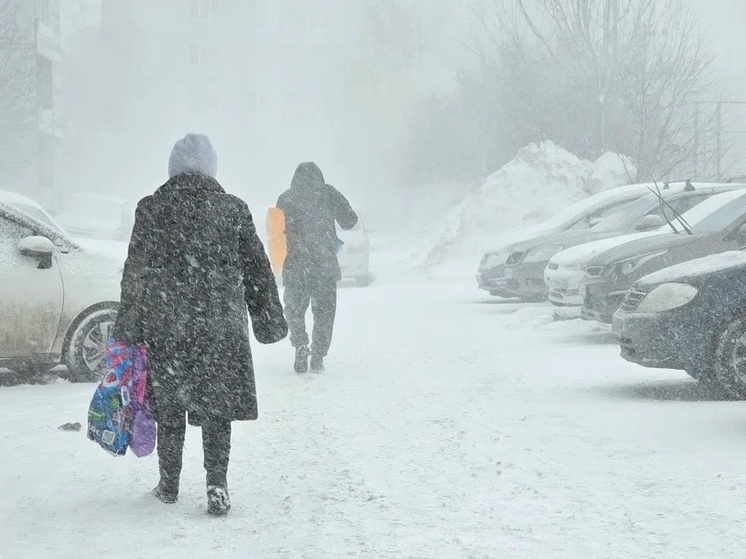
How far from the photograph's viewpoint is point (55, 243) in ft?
34.1

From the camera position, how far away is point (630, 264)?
43.3ft

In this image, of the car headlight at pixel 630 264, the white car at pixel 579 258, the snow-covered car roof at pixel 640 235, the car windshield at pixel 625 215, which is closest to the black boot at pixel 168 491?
the car headlight at pixel 630 264

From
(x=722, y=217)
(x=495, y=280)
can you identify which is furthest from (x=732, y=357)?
(x=495, y=280)

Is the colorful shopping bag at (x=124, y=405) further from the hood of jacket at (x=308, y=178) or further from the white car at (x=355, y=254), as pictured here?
the white car at (x=355, y=254)

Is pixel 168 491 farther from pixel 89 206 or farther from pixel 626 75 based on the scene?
pixel 89 206

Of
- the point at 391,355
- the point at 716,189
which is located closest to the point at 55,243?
the point at 391,355

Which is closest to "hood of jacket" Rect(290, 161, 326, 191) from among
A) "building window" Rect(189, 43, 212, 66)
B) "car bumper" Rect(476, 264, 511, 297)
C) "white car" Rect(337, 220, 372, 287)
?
"car bumper" Rect(476, 264, 511, 297)

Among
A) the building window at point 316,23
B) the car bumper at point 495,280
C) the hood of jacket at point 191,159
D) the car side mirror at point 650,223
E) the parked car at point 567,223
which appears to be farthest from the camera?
the building window at point 316,23

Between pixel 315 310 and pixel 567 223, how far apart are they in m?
8.69

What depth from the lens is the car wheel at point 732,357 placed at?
8844 millimetres

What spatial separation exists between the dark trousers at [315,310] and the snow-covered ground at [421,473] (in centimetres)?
31

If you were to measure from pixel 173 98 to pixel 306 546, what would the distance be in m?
82.7

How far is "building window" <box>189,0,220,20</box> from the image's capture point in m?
87.0

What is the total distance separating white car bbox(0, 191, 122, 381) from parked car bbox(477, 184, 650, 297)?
8.97 metres
